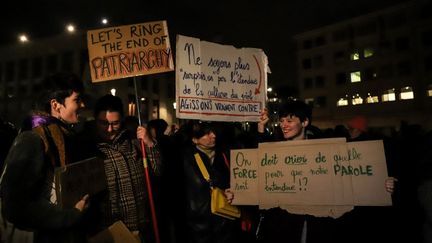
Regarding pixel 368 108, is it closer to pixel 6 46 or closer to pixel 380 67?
pixel 380 67

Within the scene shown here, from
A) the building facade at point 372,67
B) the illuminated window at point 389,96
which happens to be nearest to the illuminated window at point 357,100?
the building facade at point 372,67

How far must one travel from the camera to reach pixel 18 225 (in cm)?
259

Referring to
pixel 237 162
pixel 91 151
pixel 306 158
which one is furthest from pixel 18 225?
pixel 306 158

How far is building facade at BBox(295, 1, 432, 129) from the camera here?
46.9m

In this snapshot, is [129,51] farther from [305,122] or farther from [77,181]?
[305,122]

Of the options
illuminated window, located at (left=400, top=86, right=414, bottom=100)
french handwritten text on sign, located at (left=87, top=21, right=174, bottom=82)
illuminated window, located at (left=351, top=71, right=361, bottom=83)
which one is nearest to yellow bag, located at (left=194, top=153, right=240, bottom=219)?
french handwritten text on sign, located at (left=87, top=21, right=174, bottom=82)

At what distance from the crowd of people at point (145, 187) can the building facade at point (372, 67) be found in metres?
44.8

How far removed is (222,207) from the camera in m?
4.20

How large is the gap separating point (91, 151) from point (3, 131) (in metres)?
2.01

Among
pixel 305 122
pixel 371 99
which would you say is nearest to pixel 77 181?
pixel 305 122

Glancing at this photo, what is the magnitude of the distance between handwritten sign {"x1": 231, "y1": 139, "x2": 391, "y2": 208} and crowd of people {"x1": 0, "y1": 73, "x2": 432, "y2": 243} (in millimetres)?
168

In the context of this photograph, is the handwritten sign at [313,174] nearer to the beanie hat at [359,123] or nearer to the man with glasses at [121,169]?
the man with glasses at [121,169]

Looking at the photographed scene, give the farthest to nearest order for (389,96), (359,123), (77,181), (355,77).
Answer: (355,77) < (389,96) < (359,123) < (77,181)

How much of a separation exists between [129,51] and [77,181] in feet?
7.15
